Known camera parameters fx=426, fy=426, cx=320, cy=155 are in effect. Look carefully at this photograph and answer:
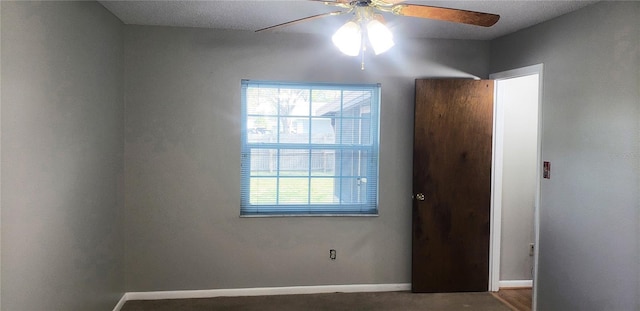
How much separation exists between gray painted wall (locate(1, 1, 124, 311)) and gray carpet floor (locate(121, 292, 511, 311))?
1.53 feet

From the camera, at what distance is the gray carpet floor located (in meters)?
3.53

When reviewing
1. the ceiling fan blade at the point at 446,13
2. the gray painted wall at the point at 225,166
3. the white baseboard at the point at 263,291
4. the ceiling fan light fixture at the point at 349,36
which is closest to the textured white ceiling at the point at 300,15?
the gray painted wall at the point at 225,166

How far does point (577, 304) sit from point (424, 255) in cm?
126

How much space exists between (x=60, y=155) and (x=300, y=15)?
5.99 feet

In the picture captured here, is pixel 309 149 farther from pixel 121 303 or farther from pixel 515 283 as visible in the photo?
pixel 515 283

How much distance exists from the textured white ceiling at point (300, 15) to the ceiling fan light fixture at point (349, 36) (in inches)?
38.2

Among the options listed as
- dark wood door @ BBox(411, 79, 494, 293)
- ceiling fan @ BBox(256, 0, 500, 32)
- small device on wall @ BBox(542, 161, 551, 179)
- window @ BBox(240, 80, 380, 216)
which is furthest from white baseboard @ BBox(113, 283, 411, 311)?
ceiling fan @ BBox(256, 0, 500, 32)

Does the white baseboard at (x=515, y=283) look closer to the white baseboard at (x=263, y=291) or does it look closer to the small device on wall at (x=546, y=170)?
the white baseboard at (x=263, y=291)

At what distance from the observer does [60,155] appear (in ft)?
7.73

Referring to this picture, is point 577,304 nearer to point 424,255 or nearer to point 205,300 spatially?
point 424,255

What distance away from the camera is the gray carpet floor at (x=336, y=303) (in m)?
3.53

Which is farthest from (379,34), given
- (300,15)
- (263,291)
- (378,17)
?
(263,291)

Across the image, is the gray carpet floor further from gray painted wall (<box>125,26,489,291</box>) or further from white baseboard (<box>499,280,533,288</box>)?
white baseboard (<box>499,280,533,288</box>)

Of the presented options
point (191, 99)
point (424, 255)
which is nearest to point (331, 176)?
point (424, 255)
